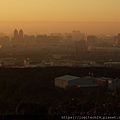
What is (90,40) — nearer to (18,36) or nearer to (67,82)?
(18,36)

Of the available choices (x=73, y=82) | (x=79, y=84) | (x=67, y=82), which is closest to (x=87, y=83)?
(x=79, y=84)

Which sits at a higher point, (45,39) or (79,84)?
(79,84)

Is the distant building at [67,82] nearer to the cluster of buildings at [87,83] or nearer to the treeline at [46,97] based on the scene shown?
the cluster of buildings at [87,83]

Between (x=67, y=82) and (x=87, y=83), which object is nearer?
(x=67, y=82)

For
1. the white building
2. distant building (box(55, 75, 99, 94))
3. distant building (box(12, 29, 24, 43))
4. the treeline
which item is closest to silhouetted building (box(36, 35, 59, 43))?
distant building (box(12, 29, 24, 43))

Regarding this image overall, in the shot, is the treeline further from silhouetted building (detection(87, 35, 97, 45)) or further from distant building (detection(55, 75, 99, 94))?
silhouetted building (detection(87, 35, 97, 45))

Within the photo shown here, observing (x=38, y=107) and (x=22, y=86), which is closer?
(x=38, y=107)

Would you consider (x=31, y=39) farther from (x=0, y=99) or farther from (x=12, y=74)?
(x=0, y=99)

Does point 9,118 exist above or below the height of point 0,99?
above

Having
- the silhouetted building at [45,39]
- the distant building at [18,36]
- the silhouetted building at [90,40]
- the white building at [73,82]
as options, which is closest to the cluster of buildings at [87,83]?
the white building at [73,82]

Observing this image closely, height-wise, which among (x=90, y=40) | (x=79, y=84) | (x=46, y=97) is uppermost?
(x=46, y=97)

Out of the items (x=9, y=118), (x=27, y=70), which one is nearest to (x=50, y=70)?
(x=27, y=70)
